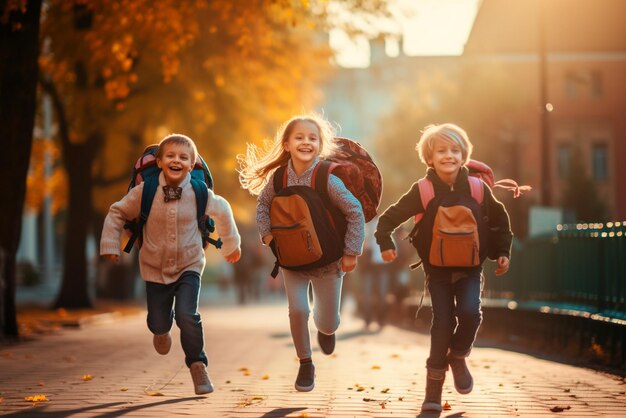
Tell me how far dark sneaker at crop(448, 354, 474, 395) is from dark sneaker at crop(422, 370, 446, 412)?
0.44 feet

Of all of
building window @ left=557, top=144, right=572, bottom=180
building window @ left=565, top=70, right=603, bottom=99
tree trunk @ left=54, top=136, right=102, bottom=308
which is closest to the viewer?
tree trunk @ left=54, top=136, right=102, bottom=308

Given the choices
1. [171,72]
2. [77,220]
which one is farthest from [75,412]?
[77,220]

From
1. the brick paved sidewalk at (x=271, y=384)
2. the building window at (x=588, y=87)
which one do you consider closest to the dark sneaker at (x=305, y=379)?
Answer: the brick paved sidewalk at (x=271, y=384)

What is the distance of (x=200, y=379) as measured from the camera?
7793mm

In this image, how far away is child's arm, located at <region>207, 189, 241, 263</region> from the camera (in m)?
7.93

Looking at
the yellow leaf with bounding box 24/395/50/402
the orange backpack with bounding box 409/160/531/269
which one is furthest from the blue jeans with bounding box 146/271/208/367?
the orange backpack with bounding box 409/160/531/269

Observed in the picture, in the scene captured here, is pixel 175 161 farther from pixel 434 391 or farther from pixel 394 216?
pixel 434 391

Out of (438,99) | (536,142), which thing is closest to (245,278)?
(438,99)

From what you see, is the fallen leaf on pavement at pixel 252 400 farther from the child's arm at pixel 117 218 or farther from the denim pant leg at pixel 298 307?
the child's arm at pixel 117 218

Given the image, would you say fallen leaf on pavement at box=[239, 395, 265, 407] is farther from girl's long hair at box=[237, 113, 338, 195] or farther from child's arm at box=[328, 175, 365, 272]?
girl's long hair at box=[237, 113, 338, 195]

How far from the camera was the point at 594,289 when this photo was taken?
12.8 m

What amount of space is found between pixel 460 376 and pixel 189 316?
66.8 inches

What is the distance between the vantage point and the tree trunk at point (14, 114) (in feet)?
48.0

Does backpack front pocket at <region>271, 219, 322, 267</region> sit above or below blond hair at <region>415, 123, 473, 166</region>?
below
